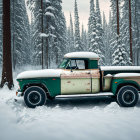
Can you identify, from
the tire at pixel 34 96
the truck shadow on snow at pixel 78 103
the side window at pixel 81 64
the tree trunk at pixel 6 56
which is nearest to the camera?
the tire at pixel 34 96

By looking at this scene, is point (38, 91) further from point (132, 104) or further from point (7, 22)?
point (7, 22)

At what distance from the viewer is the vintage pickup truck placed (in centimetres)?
570

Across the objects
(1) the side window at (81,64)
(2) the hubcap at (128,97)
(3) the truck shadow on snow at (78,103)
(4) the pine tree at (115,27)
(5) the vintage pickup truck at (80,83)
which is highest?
(4) the pine tree at (115,27)

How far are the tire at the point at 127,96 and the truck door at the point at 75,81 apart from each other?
1280mm

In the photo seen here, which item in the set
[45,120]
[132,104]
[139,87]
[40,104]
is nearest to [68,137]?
[45,120]

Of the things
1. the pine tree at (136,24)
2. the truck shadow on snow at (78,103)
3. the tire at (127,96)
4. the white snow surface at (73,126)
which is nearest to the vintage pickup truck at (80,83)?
Result: the tire at (127,96)

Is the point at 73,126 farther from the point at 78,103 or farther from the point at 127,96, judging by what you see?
the point at 127,96

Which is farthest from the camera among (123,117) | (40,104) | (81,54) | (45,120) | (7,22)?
(7,22)

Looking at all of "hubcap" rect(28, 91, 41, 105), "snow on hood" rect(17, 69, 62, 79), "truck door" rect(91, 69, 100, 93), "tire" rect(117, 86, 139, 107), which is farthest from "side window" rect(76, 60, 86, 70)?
"hubcap" rect(28, 91, 41, 105)

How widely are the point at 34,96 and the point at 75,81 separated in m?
1.76

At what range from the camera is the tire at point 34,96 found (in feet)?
18.6

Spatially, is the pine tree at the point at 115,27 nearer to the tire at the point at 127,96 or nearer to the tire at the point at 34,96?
the tire at the point at 127,96

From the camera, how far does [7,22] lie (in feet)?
29.7

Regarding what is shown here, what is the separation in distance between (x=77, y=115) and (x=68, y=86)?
4.78 ft
